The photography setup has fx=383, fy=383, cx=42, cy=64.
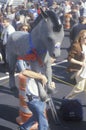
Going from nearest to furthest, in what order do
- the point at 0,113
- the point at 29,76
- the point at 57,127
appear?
the point at 29,76, the point at 57,127, the point at 0,113

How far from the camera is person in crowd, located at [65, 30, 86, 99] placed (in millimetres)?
7738

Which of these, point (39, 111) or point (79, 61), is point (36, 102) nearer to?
point (39, 111)

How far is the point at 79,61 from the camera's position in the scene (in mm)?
8336

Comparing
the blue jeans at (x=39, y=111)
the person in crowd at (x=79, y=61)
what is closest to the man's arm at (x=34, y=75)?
the blue jeans at (x=39, y=111)

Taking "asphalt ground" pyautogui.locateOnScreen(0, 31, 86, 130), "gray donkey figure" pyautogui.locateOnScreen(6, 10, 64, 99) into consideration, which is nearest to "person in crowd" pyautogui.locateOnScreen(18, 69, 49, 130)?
"gray donkey figure" pyautogui.locateOnScreen(6, 10, 64, 99)

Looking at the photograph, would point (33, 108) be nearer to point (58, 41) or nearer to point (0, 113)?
point (58, 41)

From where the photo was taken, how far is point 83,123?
23.2ft

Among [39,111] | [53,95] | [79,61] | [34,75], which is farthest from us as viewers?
[53,95]

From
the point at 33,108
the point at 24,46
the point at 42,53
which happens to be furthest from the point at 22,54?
the point at 33,108

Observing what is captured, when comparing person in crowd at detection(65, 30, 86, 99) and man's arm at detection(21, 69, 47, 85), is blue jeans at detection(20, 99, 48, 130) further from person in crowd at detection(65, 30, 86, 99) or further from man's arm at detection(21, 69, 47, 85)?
person in crowd at detection(65, 30, 86, 99)

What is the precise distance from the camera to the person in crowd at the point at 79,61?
7738 mm

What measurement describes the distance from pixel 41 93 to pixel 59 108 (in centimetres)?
216

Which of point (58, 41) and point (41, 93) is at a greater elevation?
point (58, 41)

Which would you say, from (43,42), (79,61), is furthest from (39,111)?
(79,61)
